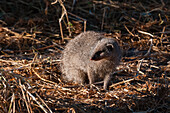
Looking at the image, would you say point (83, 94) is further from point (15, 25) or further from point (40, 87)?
point (15, 25)

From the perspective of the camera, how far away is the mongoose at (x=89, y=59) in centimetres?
395

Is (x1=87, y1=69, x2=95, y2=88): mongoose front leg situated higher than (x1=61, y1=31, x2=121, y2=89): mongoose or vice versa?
(x1=61, y1=31, x2=121, y2=89): mongoose

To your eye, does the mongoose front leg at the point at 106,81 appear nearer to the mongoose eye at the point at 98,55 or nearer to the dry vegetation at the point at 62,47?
the dry vegetation at the point at 62,47

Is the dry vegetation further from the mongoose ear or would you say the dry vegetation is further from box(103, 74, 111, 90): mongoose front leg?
the mongoose ear

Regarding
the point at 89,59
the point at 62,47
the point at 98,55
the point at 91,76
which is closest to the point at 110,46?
the point at 98,55

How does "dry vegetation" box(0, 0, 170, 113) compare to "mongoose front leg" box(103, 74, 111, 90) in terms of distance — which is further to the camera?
"mongoose front leg" box(103, 74, 111, 90)

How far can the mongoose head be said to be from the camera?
380 cm

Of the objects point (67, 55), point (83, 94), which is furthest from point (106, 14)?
point (83, 94)

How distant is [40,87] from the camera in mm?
4125

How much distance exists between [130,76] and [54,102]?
1.62 m

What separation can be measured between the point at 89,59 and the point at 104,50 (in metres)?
0.35

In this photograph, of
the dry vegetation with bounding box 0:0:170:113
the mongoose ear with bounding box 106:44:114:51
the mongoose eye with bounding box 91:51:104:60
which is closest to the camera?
the dry vegetation with bounding box 0:0:170:113

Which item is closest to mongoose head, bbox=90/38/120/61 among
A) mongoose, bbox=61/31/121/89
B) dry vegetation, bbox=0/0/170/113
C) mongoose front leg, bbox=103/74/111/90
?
mongoose, bbox=61/31/121/89

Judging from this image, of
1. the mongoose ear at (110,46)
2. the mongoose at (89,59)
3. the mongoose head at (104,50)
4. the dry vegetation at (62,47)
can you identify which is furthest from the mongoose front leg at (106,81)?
the mongoose ear at (110,46)
